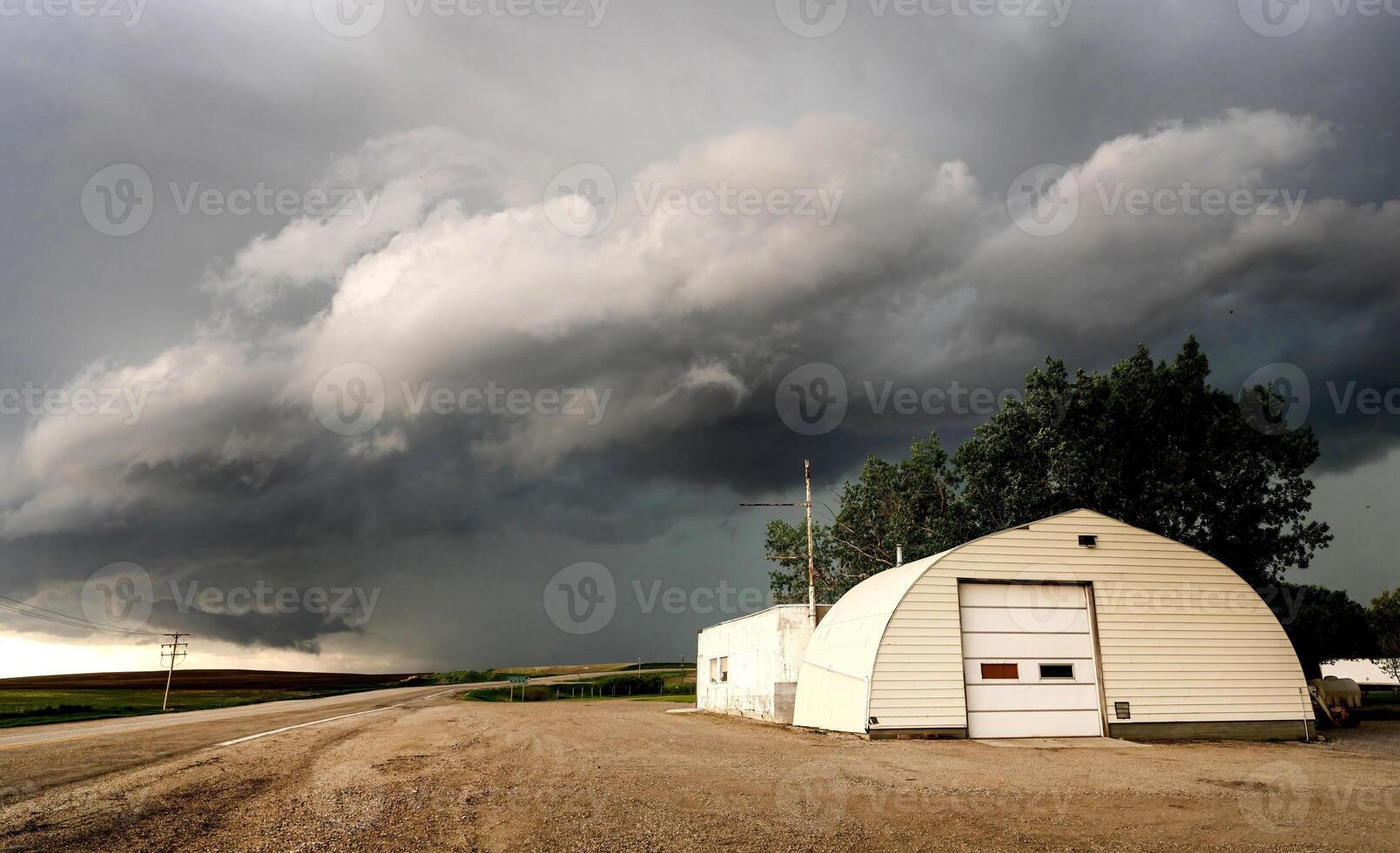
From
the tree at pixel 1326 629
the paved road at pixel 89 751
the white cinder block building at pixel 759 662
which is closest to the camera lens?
the paved road at pixel 89 751

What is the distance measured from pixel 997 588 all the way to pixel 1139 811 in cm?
1254

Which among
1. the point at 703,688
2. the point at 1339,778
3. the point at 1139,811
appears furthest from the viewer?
the point at 703,688

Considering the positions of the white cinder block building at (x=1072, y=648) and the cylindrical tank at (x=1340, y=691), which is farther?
the cylindrical tank at (x=1340, y=691)

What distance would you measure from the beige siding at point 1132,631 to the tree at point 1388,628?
54.1m

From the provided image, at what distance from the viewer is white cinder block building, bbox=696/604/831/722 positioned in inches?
1177

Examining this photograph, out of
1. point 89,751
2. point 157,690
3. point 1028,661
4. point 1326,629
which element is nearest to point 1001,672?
point 1028,661

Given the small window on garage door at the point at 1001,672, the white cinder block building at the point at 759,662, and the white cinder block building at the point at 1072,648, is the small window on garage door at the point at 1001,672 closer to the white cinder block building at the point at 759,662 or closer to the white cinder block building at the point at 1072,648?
the white cinder block building at the point at 1072,648

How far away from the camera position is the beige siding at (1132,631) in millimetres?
20891

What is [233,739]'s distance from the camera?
1930 centimetres

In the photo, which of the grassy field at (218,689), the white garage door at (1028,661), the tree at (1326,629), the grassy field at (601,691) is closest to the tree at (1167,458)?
the tree at (1326,629)

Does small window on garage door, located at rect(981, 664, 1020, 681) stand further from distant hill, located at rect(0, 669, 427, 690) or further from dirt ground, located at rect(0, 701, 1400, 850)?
distant hill, located at rect(0, 669, 427, 690)

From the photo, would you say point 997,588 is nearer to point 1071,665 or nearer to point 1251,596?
point 1071,665

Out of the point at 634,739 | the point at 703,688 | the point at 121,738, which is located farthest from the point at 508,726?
the point at 703,688

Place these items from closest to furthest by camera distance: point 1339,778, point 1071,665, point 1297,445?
1. point 1339,778
2. point 1071,665
3. point 1297,445
